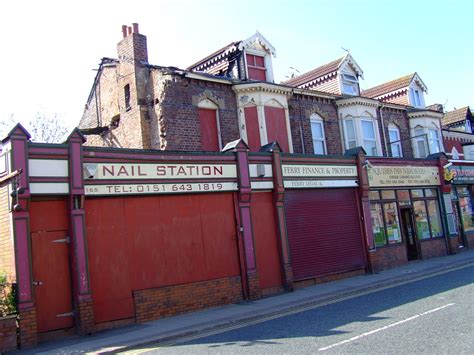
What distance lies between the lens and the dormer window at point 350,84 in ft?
73.2

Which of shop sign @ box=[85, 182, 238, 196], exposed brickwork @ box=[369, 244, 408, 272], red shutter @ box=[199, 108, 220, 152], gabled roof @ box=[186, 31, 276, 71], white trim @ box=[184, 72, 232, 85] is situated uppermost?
gabled roof @ box=[186, 31, 276, 71]

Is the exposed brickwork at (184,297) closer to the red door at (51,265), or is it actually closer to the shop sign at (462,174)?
the red door at (51,265)

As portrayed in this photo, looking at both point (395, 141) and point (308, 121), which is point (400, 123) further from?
point (308, 121)

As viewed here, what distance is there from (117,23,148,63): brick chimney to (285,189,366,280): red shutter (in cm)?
769

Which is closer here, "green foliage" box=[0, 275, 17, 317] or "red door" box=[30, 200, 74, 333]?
"green foliage" box=[0, 275, 17, 317]

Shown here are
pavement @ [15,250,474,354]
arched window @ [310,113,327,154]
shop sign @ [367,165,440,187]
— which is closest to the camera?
pavement @ [15,250,474,354]

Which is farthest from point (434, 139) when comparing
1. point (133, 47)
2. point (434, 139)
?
point (133, 47)

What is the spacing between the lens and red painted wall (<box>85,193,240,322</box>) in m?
11.2

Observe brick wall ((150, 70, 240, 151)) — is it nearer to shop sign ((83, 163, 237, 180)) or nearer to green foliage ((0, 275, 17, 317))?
shop sign ((83, 163, 237, 180))

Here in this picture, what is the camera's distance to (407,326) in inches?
325

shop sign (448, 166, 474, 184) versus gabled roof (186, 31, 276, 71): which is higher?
gabled roof (186, 31, 276, 71)

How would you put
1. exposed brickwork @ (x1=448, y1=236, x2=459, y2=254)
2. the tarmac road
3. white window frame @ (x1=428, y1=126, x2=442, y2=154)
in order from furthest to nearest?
white window frame @ (x1=428, y1=126, x2=442, y2=154) < exposed brickwork @ (x1=448, y1=236, x2=459, y2=254) < the tarmac road

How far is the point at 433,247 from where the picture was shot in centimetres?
2114

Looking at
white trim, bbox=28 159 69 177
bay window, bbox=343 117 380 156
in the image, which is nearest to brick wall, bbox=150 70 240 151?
white trim, bbox=28 159 69 177
